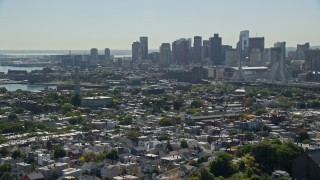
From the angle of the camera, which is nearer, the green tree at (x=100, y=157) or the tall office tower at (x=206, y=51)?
the green tree at (x=100, y=157)

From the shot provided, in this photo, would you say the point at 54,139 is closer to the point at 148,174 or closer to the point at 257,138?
the point at 148,174

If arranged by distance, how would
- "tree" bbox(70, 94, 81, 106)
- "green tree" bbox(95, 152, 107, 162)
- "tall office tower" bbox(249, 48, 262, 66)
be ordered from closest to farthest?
"green tree" bbox(95, 152, 107, 162)
"tree" bbox(70, 94, 81, 106)
"tall office tower" bbox(249, 48, 262, 66)

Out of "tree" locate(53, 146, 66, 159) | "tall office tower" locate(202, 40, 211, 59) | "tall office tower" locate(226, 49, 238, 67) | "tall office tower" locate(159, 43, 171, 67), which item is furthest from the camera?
"tall office tower" locate(202, 40, 211, 59)

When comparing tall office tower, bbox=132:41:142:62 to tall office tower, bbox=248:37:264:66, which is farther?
tall office tower, bbox=132:41:142:62

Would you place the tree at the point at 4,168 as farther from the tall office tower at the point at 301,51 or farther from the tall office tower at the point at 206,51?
the tall office tower at the point at 301,51

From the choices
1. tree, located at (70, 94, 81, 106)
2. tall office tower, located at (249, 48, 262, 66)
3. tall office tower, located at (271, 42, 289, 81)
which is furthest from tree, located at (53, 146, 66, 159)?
tall office tower, located at (249, 48, 262, 66)

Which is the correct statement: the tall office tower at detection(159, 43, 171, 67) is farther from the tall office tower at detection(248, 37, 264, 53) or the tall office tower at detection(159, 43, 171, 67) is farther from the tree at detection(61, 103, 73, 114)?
the tree at detection(61, 103, 73, 114)

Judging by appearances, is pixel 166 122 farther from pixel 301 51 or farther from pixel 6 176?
pixel 301 51

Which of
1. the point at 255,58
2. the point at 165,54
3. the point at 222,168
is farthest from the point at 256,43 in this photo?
the point at 222,168

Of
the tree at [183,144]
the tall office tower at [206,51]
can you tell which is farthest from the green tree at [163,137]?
the tall office tower at [206,51]
